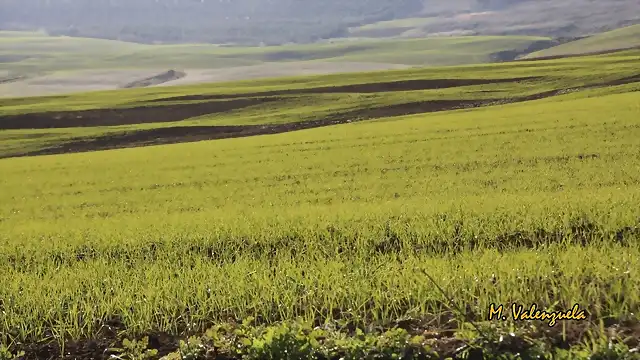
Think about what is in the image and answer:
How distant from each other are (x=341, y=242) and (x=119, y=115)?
128ft

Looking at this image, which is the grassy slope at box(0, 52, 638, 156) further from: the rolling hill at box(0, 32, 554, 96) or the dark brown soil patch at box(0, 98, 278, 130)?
the rolling hill at box(0, 32, 554, 96)

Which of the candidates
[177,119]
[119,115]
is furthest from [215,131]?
[119,115]

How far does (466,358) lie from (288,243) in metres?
6.08

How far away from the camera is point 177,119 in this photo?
47.4 metres

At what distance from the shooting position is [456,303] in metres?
6.84

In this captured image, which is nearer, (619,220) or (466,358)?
(466,358)

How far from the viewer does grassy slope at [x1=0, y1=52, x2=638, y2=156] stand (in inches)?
1613

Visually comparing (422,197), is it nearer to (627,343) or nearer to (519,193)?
(519,193)

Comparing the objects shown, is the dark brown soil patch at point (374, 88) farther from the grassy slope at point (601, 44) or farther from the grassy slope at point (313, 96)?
the grassy slope at point (601, 44)

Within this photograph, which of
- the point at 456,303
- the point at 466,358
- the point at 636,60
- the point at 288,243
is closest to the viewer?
the point at 466,358

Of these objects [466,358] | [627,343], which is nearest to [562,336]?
[627,343]

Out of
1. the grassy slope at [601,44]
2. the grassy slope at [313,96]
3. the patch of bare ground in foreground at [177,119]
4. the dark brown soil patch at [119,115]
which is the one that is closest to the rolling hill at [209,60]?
the grassy slope at [601,44]

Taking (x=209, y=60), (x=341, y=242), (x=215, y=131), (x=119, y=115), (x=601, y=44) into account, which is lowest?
(x=215, y=131)
